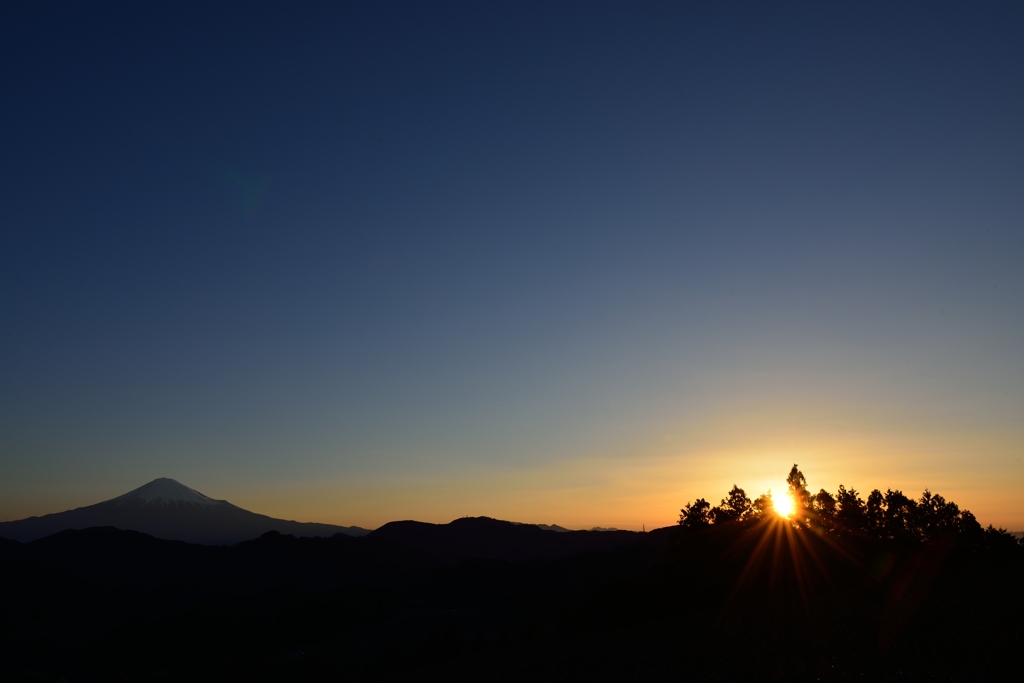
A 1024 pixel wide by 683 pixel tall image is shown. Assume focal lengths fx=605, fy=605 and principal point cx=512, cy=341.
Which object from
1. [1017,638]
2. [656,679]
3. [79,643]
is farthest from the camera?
[79,643]

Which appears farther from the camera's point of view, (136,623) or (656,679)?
(136,623)

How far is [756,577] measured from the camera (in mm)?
60656

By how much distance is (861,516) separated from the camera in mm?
77688

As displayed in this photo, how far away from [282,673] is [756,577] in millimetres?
73526

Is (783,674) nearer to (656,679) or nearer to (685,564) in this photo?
(656,679)

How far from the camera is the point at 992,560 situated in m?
64.8

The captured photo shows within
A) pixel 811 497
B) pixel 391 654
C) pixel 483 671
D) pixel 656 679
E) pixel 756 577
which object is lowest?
pixel 391 654

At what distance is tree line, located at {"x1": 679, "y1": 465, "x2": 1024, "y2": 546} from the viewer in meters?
72.2

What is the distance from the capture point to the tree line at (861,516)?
72250 mm

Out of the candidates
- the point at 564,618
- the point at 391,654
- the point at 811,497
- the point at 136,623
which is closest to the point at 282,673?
the point at 391,654

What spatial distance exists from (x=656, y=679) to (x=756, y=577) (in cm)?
2863

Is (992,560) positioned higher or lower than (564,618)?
higher

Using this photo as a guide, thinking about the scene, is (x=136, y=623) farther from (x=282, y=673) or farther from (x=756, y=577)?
(x=756, y=577)

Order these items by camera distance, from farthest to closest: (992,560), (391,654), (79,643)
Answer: (79,643), (391,654), (992,560)
